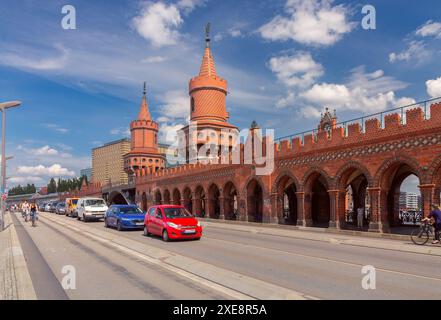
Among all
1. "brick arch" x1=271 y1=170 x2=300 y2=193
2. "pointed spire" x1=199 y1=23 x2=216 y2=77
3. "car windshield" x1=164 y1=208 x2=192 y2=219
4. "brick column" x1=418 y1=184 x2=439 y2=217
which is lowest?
"car windshield" x1=164 y1=208 x2=192 y2=219

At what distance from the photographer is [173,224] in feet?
50.9

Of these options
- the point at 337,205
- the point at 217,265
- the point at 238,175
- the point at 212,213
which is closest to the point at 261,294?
the point at 217,265

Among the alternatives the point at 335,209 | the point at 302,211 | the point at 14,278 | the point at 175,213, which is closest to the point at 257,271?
the point at 14,278

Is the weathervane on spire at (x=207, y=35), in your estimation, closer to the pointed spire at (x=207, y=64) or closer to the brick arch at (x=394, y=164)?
the pointed spire at (x=207, y=64)

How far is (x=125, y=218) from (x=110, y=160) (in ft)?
483

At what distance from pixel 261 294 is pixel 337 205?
56.4 ft

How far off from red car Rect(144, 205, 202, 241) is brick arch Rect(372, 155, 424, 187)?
32.8 ft

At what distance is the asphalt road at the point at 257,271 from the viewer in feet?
23.3

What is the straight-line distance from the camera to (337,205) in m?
23.0

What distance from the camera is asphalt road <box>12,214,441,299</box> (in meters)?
7.11

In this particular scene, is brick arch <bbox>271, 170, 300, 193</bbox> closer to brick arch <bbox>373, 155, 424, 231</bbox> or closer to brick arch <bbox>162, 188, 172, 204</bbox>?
brick arch <bbox>373, 155, 424, 231</bbox>

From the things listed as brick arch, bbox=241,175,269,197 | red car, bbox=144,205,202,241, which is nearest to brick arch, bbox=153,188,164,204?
brick arch, bbox=241,175,269,197

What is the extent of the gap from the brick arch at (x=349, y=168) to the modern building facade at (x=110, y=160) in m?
135
